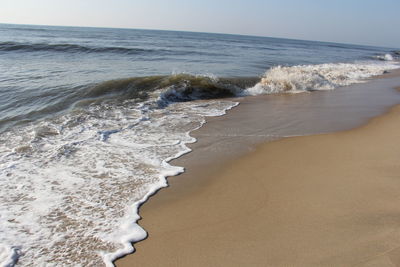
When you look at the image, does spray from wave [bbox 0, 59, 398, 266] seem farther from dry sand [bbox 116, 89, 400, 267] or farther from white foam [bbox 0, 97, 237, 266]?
dry sand [bbox 116, 89, 400, 267]

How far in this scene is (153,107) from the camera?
7.76 metres

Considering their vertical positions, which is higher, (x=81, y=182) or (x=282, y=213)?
(x=282, y=213)

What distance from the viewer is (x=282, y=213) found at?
9.28 feet

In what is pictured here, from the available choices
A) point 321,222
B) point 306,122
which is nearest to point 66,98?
point 306,122

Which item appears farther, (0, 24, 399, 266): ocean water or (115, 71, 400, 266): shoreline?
(0, 24, 399, 266): ocean water

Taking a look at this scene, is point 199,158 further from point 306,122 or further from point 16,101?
point 16,101

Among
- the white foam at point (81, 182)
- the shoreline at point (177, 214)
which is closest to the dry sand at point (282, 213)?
the shoreline at point (177, 214)

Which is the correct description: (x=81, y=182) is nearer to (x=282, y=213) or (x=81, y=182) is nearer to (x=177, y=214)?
(x=177, y=214)

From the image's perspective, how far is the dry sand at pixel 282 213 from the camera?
2.26 metres

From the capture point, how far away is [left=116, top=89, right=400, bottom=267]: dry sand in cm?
226

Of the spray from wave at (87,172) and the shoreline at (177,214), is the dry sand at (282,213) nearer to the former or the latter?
the shoreline at (177,214)

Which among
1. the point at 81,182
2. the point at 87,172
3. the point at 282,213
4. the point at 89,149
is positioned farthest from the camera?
the point at 89,149

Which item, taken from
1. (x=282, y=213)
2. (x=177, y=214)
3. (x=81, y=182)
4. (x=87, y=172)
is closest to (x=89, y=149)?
(x=87, y=172)

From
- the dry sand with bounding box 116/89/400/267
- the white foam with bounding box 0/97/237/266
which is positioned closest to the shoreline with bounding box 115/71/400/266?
the dry sand with bounding box 116/89/400/267
